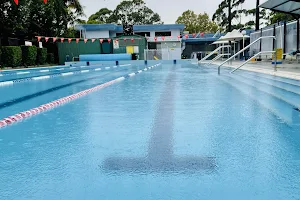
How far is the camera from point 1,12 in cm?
2112

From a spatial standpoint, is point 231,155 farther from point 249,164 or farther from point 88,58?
point 88,58

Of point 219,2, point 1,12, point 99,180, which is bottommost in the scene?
point 99,180

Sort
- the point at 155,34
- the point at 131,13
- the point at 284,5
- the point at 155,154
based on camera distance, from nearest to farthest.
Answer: the point at 155,154, the point at 284,5, the point at 155,34, the point at 131,13

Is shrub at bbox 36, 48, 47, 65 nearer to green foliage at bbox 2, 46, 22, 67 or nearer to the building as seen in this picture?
green foliage at bbox 2, 46, 22, 67

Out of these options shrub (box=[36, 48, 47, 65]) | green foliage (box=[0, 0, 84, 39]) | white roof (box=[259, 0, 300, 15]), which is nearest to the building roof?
green foliage (box=[0, 0, 84, 39])

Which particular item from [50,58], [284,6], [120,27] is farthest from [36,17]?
[284,6]

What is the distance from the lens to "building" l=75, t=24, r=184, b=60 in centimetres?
2606

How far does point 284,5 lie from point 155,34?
2314cm

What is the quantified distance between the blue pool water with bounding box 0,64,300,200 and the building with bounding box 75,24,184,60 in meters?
21.6

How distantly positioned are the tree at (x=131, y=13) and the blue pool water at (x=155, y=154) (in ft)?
152

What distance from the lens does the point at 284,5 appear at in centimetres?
1069

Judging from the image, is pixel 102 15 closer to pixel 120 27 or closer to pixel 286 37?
pixel 120 27

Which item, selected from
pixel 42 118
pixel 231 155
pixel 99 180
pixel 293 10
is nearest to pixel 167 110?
pixel 42 118

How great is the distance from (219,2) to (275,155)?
34569mm
